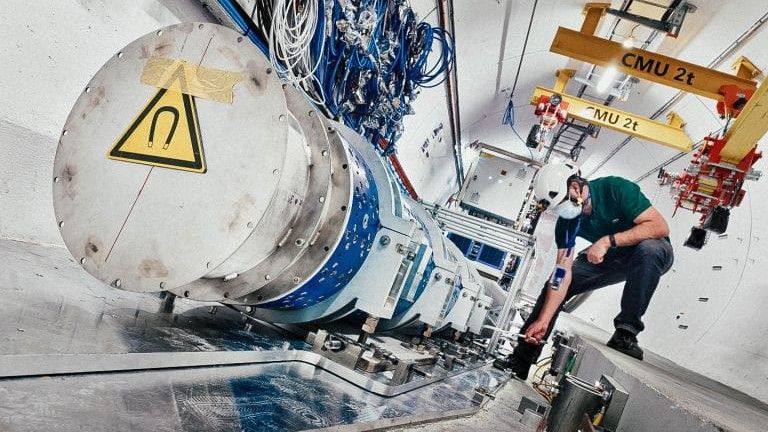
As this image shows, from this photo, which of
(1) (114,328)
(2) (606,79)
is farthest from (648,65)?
(1) (114,328)

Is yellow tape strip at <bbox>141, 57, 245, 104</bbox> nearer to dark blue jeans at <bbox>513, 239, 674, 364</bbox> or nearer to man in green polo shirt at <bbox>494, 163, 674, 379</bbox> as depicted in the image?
man in green polo shirt at <bbox>494, 163, 674, 379</bbox>

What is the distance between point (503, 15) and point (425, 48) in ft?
4.89

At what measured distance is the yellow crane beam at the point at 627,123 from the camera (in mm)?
7402

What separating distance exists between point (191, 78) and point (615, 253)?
4.58 metres

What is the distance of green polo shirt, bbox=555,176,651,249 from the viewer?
4715mm

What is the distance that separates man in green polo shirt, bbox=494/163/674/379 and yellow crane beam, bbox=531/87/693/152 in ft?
10.5

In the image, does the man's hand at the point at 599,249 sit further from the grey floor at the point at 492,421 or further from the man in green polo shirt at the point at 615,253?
the grey floor at the point at 492,421

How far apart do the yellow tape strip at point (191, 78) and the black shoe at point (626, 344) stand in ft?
14.1

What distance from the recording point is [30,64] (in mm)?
1986

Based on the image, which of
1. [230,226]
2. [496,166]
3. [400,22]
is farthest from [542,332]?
[496,166]

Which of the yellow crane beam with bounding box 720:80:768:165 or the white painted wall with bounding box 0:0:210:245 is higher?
the yellow crane beam with bounding box 720:80:768:165

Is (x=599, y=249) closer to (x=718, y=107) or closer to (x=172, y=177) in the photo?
(x=718, y=107)

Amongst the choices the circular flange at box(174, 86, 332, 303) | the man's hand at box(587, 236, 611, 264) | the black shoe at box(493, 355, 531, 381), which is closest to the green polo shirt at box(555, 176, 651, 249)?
the man's hand at box(587, 236, 611, 264)

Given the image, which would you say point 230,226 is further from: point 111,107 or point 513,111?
point 513,111
